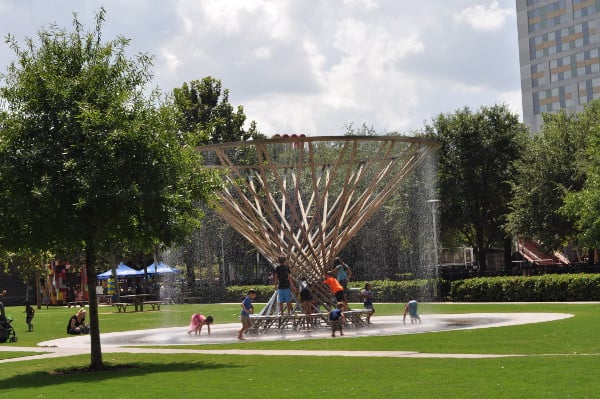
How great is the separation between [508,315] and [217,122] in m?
14.3

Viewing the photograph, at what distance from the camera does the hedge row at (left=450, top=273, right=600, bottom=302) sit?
41.3 metres

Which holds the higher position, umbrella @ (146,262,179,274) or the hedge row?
umbrella @ (146,262,179,274)

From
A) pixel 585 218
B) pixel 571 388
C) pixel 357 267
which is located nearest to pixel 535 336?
pixel 571 388

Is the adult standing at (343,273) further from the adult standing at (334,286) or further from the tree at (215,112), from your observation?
the tree at (215,112)

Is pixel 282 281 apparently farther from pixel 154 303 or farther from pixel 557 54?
pixel 557 54

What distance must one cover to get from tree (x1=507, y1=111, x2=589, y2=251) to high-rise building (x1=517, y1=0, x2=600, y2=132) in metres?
67.3

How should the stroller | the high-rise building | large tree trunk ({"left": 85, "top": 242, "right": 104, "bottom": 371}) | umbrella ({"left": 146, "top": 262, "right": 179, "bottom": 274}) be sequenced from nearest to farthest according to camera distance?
1. large tree trunk ({"left": 85, "top": 242, "right": 104, "bottom": 371})
2. the stroller
3. umbrella ({"left": 146, "top": 262, "right": 179, "bottom": 274})
4. the high-rise building

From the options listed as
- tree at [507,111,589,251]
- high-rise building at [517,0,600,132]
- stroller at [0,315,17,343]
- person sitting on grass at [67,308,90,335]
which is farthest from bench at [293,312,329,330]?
high-rise building at [517,0,600,132]

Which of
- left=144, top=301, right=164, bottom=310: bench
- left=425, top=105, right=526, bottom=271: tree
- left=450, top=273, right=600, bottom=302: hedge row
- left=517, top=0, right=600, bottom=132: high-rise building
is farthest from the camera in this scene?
left=517, top=0, right=600, bottom=132: high-rise building

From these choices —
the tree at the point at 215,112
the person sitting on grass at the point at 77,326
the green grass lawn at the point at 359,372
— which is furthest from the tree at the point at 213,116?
the green grass lawn at the point at 359,372

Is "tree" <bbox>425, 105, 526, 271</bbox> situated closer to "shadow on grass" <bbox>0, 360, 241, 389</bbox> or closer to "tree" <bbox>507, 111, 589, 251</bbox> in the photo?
"tree" <bbox>507, 111, 589, 251</bbox>

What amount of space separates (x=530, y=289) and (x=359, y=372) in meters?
28.7

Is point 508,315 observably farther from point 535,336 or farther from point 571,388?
point 571,388

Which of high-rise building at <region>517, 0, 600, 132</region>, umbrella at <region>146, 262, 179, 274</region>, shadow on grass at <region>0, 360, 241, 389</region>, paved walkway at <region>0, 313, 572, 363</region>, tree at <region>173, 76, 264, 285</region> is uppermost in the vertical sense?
high-rise building at <region>517, 0, 600, 132</region>
